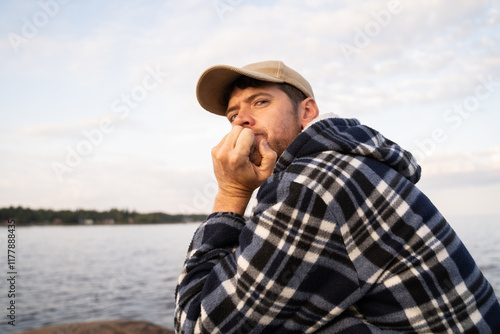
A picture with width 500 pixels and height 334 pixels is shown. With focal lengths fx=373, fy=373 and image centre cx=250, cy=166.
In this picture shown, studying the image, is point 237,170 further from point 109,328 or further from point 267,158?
point 109,328

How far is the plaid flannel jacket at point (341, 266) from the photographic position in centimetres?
159

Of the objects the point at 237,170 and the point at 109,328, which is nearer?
the point at 237,170

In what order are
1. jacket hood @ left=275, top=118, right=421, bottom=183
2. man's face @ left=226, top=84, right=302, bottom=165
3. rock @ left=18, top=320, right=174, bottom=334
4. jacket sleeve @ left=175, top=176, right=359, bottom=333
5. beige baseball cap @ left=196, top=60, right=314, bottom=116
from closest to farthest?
jacket sleeve @ left=175, top=176, right=359, bottom=333, jacket hood @ left=275, top=118, right=421, bottom=183, man's face @ left=226, top=84, right=302, bottom=165, beige baseball cap @ left=196, top=60, right=314, bottom=116, rock @ left=18, top=320, right=174, bottom=334

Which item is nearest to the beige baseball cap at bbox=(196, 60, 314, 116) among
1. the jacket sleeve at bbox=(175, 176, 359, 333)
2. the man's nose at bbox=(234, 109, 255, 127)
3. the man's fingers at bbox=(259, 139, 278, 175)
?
the man's nose at bbox=(234, 109, 255, 127)

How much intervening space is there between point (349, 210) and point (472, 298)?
2.35 feet

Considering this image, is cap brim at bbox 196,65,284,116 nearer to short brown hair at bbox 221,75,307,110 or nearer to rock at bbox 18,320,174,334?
short brown hair at bbox 221,75,307,110

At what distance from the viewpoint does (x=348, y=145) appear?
1.72m

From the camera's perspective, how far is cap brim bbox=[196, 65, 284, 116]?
2525 mm

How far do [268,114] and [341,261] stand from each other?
120 centimetres

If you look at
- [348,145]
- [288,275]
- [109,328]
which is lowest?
[109,328]

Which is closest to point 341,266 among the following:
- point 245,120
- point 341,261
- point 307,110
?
point 341,261

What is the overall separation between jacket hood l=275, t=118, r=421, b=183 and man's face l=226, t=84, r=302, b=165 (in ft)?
1.77

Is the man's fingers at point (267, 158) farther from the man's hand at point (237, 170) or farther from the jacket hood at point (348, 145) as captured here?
the jacket hood at point (348, 145)

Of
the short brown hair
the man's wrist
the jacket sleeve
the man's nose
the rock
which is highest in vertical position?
the short brown hair
